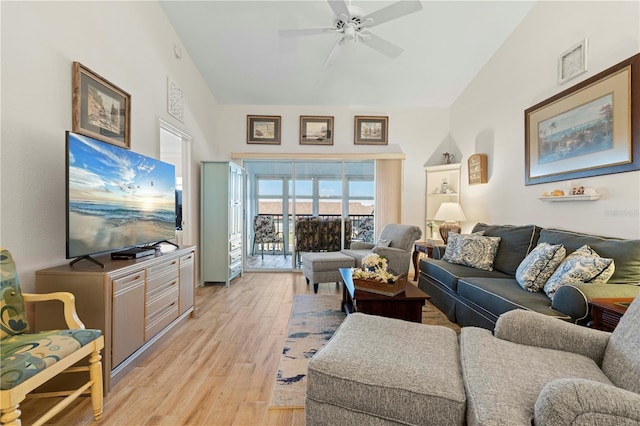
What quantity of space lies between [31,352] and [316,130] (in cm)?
441

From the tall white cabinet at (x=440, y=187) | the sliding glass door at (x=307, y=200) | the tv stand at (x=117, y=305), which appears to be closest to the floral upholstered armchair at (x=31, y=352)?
the tv stand at (x=117, y=305)

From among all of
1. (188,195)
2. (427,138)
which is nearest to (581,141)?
(427,138)

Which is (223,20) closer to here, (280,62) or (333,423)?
(280,62)

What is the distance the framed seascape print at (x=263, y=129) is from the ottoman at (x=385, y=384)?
4172 mm

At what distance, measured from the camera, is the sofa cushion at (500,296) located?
2.04 meters

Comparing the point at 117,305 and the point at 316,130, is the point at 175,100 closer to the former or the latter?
the point at 316,130

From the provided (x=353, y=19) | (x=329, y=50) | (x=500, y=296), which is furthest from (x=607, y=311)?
(x=329, y=50)

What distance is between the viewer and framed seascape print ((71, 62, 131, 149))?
2.10 m

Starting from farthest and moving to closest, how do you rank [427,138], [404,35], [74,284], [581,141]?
1. [427,138]
2. [404,35]
3. [581,141]
4. [74,284]

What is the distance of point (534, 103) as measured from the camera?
10.5ft

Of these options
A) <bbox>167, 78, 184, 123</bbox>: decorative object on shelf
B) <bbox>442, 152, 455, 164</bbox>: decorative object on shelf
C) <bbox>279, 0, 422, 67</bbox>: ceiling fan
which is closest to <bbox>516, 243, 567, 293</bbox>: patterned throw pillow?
<bbox>279, 0, 422, 67</bbox>: ceiling fan

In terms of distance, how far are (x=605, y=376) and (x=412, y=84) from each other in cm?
425

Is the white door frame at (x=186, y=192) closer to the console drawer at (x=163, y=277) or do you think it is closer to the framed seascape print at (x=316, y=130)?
the console drawer at (x=163, y=277)

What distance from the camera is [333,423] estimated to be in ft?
3.92
